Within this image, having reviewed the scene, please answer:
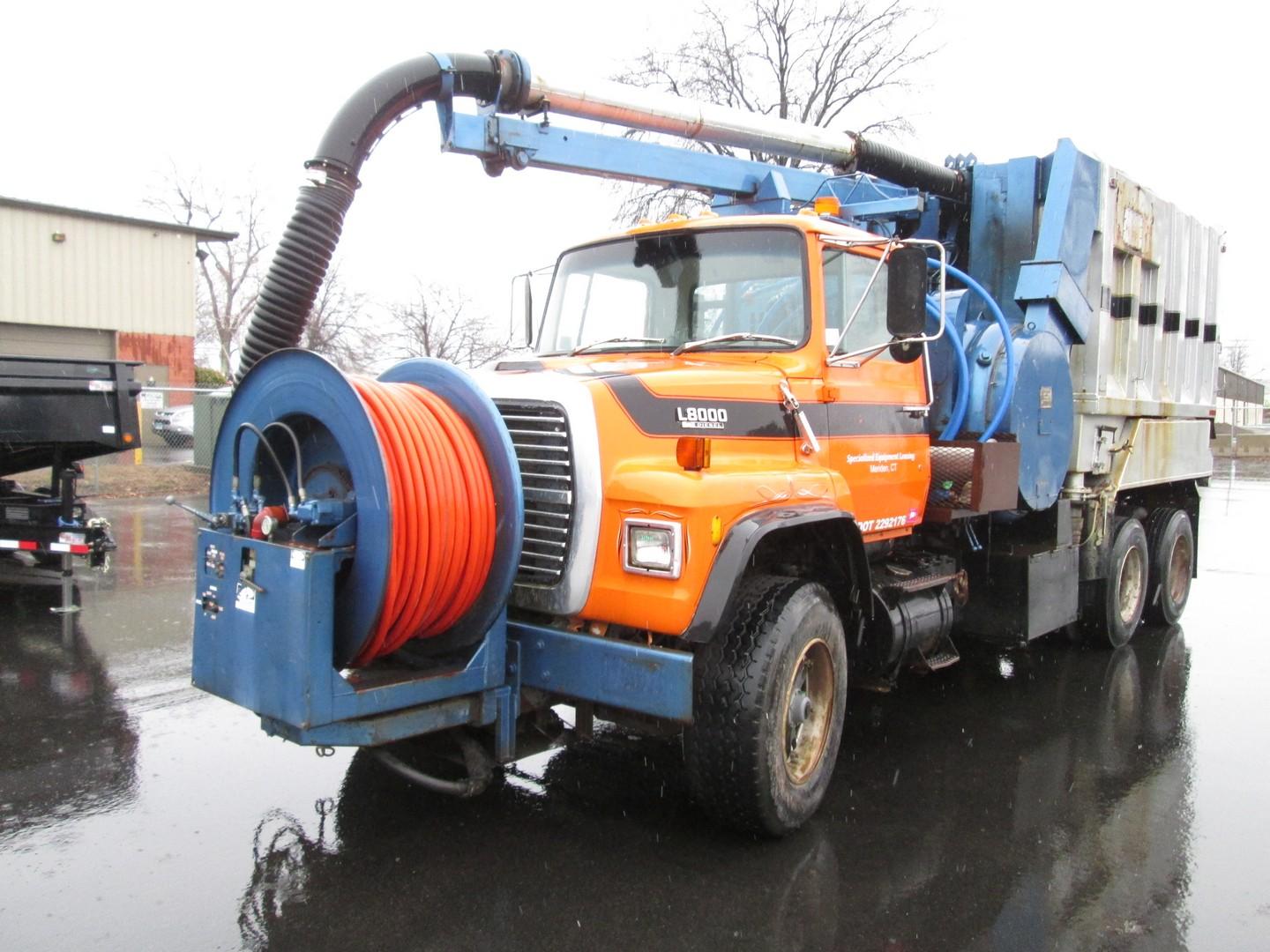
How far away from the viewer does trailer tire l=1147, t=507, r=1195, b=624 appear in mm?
8766

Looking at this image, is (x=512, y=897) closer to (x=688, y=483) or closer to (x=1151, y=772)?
(x=688, y=483)

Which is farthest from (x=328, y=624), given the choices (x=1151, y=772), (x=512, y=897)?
(x=1151, y=772)

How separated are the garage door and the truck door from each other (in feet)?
71.4

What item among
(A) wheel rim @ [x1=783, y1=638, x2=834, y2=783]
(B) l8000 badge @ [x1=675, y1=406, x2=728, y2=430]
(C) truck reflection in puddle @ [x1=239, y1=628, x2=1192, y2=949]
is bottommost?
(C) truck reflection in puddle @ [x1=239, y1=628, x2=1192, y2=949]

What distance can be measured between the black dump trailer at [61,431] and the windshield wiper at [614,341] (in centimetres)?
494

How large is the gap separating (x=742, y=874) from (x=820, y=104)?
23.1 meters

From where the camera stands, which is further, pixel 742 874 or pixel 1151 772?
pixel 1151 772

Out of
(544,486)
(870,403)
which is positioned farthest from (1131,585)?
(544,486)

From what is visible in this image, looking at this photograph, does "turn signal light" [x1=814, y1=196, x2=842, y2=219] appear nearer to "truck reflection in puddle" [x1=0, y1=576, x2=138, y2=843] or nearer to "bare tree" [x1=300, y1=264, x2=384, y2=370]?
"truck reflection in puddle" [x1=0, y1=576, x2=138, y2=843]

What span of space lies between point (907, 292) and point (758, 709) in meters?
2.06

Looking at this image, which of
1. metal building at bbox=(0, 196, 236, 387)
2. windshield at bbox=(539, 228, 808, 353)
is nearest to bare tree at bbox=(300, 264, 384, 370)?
metal building at bbox=(0, 196, 236, 387)

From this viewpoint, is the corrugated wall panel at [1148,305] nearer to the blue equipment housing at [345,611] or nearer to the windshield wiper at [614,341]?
the windshield wiper at [614,341]

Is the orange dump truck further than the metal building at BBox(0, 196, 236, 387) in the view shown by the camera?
No

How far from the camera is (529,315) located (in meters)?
6.00
